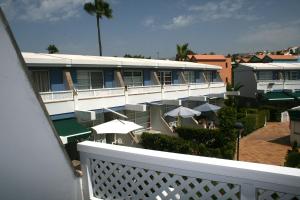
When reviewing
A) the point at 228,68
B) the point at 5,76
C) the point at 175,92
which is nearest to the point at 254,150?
the point at 175,92

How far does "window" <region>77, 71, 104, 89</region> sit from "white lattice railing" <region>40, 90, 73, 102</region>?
10.4 feet

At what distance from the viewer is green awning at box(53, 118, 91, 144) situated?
14.5m

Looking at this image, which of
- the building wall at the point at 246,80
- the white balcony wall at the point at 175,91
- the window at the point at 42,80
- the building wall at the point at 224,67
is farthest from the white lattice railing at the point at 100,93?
the building wall at the point at 224,67

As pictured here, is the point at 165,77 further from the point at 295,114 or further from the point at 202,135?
the point at 295,114

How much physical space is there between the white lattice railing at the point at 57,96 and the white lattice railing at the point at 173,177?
507 inches

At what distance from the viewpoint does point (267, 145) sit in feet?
69.6

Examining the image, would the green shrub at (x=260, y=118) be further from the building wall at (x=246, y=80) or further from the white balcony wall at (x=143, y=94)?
the white balcony wall at (x=143, y=94)

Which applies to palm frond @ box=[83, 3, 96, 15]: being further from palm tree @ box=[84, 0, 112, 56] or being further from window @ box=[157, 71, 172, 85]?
window @ box=[157, 71, 172, 85]

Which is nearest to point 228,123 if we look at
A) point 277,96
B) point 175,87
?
point 175,87

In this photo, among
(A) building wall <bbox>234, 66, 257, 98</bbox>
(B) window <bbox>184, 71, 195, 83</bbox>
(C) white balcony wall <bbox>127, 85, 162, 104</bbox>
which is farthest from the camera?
(A) building wall <bbox>234, 66, 257, 98</bbox>

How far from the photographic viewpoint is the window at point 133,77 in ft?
80.1

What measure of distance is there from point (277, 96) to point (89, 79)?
26.6 m

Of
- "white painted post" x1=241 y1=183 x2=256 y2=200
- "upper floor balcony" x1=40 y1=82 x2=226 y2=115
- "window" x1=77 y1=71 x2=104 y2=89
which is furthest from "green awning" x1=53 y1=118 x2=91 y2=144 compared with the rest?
"white painted post" x1=241 y1=183 x2=256 y2=200

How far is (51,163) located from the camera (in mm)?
3316
